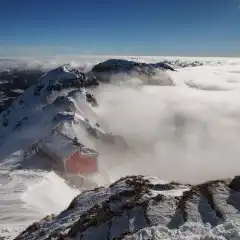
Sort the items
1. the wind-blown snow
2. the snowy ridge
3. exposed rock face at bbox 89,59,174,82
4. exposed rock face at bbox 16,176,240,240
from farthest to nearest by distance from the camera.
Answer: exposed rock face at bbox 89,59,174,82 < the snowy ridge < the wind-blown snow < exposed rock face at bbox 16,176,240,240

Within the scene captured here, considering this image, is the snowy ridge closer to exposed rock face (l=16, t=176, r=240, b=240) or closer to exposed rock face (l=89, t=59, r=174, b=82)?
exposed rock face (l=89, t=59, r=174, b=82)

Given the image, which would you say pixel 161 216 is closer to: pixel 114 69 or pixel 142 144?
pixel 142 144

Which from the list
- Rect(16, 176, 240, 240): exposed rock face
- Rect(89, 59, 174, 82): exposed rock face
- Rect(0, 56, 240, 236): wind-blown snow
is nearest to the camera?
Rect(16, 176, 240, 240): exposed rock face

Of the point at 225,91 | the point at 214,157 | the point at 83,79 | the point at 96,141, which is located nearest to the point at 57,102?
the point at 96,141

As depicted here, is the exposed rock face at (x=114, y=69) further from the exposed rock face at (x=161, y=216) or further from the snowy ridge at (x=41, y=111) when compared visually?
the exposed rock face at (x=161, y=216)

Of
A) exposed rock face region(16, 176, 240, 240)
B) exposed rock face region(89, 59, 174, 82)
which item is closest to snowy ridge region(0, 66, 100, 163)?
exposed rock face region(89, 59, 174, 82)

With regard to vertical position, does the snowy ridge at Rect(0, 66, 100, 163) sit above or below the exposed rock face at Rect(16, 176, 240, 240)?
below

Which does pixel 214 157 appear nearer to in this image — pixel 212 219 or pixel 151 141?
pixel 151 141

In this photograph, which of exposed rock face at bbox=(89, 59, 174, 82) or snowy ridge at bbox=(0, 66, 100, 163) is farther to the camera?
exposed rock face at bbox=(89, 59, 174, 82)
